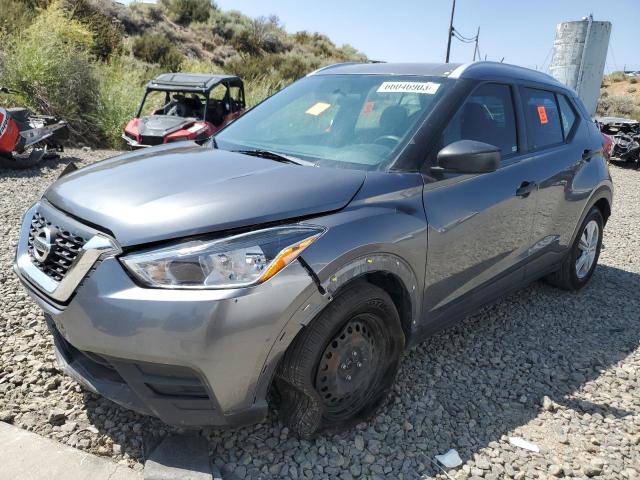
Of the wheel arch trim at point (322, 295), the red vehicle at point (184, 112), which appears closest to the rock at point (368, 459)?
the wheel arch trim at point (322, 295)

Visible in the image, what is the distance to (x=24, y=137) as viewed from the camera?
8.41 m

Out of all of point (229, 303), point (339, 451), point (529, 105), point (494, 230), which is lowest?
point (339, 451)

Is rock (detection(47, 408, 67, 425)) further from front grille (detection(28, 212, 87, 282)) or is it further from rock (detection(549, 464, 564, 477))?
rock (detection(549, 464, 564, 477))

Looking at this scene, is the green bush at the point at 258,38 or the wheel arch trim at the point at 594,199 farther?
the green bush at the point at 258,38

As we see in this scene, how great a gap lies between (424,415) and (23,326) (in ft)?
8.46

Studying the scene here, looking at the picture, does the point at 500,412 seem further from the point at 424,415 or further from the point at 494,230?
the point at 494,230

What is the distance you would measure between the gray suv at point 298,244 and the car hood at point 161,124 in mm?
6996

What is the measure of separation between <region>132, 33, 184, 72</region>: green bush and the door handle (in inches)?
765

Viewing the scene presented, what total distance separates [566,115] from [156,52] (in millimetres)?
20563

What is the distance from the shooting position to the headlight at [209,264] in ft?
6.59

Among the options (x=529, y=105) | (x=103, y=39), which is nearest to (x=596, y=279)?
(x=529, y=105)

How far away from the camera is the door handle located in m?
3.45

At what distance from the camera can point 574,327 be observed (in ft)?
13.6

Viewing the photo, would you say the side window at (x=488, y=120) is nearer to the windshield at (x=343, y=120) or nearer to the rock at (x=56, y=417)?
the windshield at (x=343, y=120)
